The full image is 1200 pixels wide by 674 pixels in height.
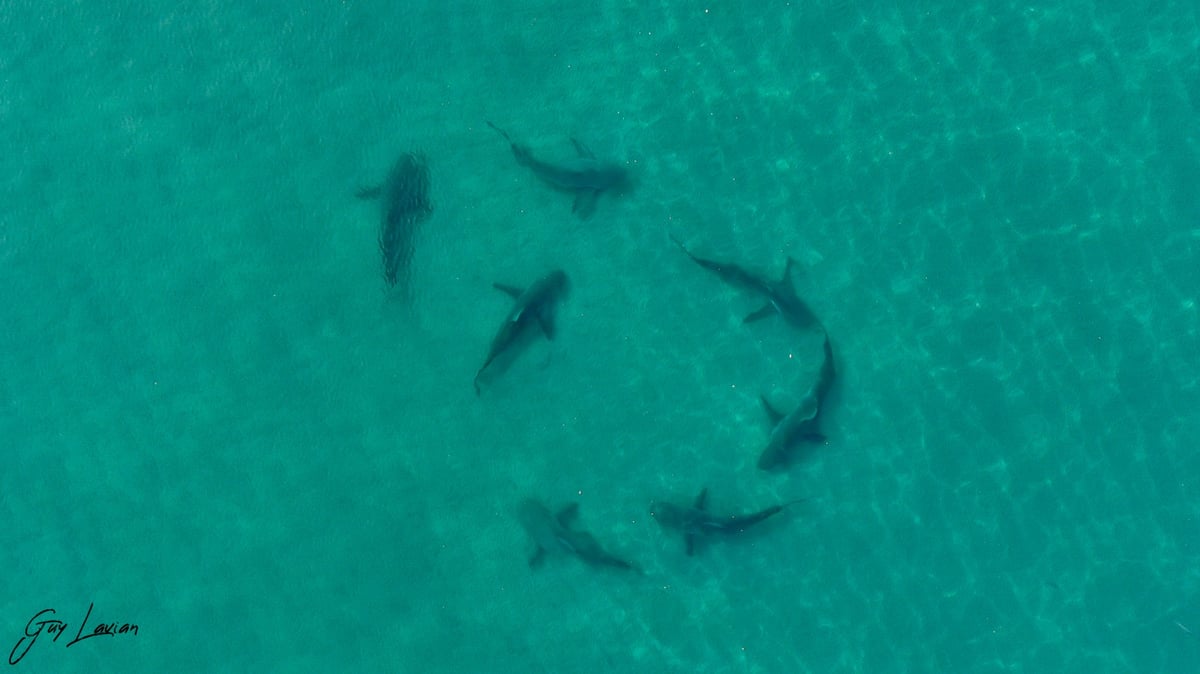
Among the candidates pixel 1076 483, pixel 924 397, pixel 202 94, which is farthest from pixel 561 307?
pixel 1076 483

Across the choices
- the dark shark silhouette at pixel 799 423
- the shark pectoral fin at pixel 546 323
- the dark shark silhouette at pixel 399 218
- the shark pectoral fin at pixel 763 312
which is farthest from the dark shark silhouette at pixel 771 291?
the dark shark silhouette at pixel 399 218

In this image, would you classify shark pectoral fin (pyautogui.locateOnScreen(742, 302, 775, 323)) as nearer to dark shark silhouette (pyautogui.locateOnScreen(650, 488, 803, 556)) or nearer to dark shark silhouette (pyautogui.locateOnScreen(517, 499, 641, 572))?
dark shark silhouette (pyautogui.locateOnScreen(650, 488, 803, 556))

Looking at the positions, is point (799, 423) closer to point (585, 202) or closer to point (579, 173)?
point (585, 202)

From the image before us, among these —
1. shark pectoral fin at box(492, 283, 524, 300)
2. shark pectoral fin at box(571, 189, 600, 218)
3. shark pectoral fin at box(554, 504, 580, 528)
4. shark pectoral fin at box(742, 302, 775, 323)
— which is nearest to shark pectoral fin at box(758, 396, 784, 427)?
shark pectoral fin at box(742, 302, 775, 323)
